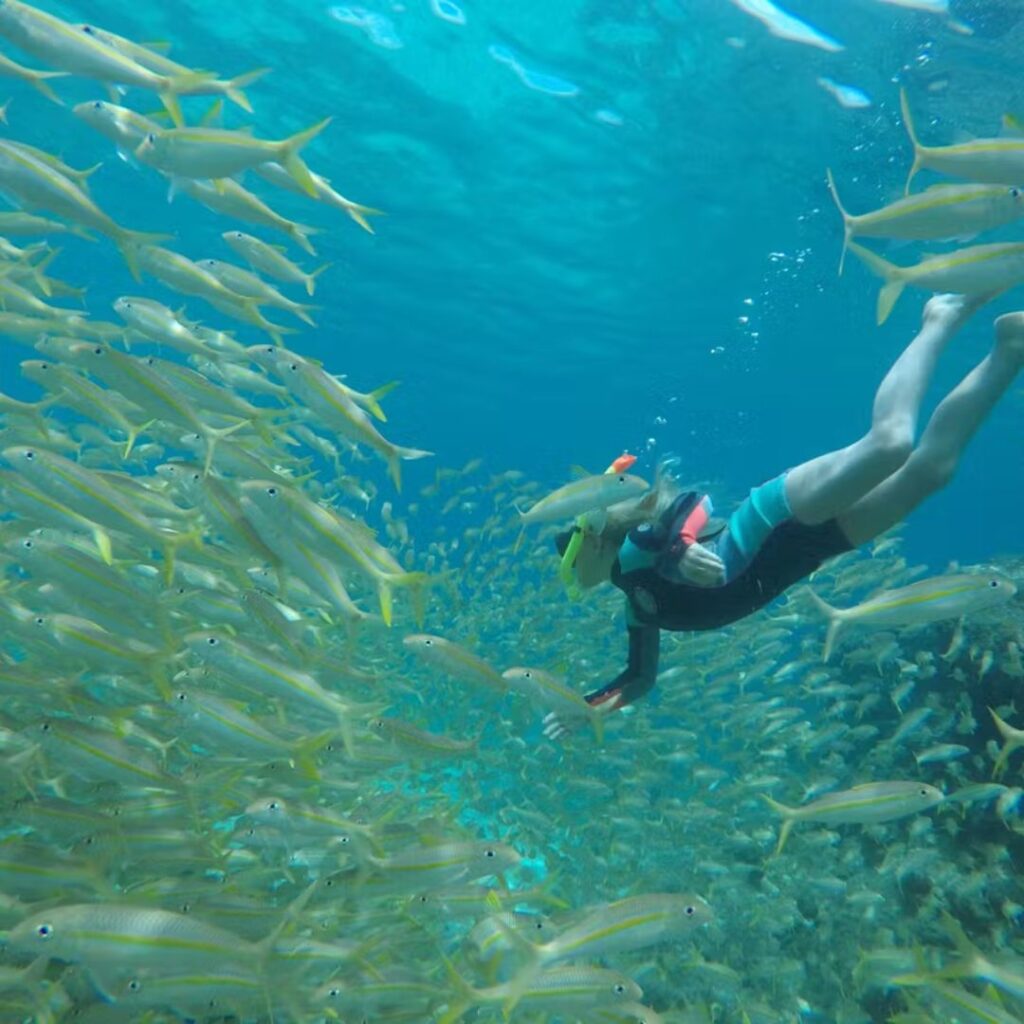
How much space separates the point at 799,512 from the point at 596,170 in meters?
18.2

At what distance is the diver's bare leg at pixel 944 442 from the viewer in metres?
4.22

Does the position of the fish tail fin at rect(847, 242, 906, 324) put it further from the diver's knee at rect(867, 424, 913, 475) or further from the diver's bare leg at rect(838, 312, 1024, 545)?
the diver's knee at rect(867, 424, 913, 475)

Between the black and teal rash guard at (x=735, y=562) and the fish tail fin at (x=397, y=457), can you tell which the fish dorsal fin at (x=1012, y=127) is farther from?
the fish tail fin at (x=397, y=457)

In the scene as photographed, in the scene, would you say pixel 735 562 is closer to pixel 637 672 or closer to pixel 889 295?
pixel 637 672

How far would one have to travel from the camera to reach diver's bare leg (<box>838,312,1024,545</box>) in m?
4.22

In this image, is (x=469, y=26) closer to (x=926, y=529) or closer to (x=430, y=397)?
(x=430, y=397)

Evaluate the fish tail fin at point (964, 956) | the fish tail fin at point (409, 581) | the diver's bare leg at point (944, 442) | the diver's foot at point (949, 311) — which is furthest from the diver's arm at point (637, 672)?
the diver's foot at point (949, 311)

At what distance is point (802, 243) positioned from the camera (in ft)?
→ 73.2

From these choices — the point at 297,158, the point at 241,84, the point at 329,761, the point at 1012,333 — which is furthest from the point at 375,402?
the point at 1012,333

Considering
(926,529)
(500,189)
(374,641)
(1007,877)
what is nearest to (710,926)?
(1007,877)

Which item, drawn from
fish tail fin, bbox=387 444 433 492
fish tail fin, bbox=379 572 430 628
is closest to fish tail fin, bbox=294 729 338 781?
fish tail fin, bbox=379 572 430 628

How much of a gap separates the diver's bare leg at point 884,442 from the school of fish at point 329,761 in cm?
84

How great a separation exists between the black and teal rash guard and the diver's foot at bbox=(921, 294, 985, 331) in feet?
4.35

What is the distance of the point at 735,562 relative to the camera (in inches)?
189
